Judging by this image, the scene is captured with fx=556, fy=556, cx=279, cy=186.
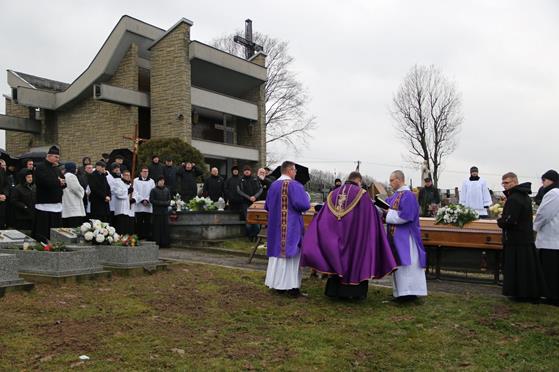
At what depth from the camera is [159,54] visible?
27.5m

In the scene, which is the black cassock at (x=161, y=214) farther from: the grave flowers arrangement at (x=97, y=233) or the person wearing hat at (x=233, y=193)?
the grave flowers arrangement at (x=97, y=233)

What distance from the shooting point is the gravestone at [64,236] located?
29.8 ft

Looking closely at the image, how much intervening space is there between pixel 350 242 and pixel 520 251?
98.0 inches

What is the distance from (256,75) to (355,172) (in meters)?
24.2

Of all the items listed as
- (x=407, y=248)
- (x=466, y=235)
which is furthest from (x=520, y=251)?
(x=407, y=248)

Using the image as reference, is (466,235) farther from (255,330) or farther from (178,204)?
(178,204)

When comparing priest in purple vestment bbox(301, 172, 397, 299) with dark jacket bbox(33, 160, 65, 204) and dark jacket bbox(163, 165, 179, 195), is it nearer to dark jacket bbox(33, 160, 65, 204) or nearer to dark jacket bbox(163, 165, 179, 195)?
dark jacket bbox(33, 160, 65, 204)

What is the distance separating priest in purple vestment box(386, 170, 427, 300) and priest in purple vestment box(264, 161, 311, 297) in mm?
1311

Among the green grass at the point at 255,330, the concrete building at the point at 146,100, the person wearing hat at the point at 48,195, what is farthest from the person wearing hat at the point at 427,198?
the concrete building at the point at 146,100

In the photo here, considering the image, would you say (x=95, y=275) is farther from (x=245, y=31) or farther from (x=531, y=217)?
(x=245, y=31)

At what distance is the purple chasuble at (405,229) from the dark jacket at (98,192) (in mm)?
6573

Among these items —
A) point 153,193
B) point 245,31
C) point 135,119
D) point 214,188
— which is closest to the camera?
point 153,193

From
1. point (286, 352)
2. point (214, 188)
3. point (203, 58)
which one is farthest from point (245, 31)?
point (286, 352)

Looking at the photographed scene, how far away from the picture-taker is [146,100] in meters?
27.6
